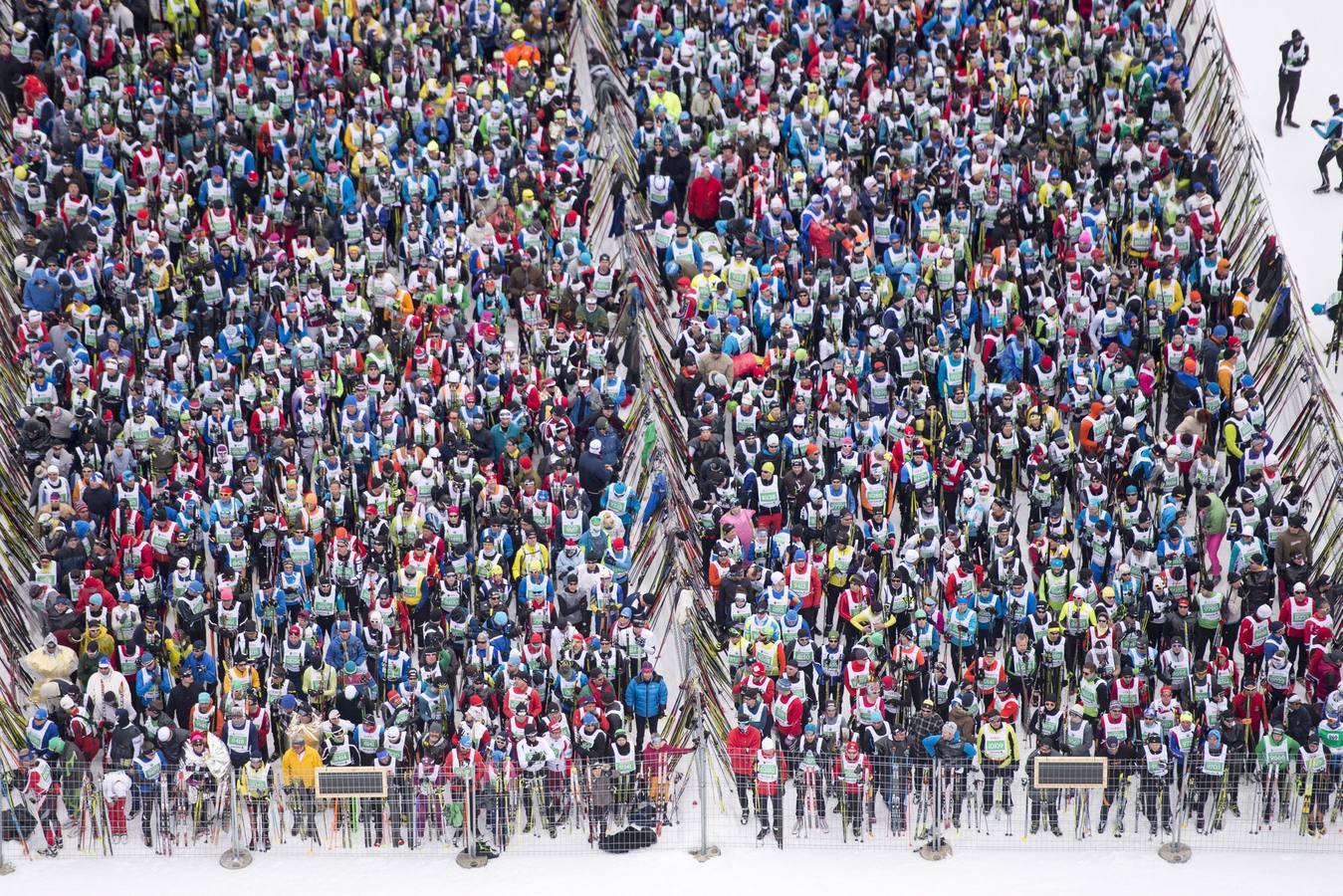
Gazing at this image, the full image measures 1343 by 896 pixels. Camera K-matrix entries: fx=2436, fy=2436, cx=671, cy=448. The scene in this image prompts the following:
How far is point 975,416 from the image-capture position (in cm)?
3034

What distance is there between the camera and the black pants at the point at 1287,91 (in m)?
34.3

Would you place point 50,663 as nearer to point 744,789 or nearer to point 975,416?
point 744,789

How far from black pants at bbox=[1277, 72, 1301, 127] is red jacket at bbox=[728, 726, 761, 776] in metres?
14.2

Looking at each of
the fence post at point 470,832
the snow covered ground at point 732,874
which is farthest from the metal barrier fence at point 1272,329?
the fence post at point 470,832

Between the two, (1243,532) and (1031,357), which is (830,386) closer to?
(1031,357)

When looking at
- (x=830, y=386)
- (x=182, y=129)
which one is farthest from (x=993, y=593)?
(x=182, y=129)

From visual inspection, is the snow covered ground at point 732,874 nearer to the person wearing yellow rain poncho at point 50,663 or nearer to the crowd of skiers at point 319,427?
the crowd of skiers at point 319,427

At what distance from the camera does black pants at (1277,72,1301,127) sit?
34.3m

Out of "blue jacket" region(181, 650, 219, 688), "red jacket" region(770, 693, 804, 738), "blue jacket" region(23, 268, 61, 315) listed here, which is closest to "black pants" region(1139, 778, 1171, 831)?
"red jacket" region(770, 693, 804, 738)

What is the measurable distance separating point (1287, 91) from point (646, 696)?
14.5 m

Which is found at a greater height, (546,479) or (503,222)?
(503,222)

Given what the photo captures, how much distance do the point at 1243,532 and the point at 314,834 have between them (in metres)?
10.9

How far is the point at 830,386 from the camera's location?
96.3 feet

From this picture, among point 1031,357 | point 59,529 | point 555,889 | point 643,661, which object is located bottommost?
point 555,889
